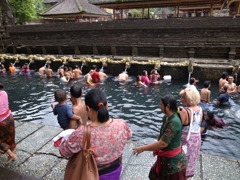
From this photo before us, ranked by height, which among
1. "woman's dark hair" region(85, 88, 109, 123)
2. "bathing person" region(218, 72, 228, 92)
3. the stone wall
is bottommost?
"bathing person" region(218, 72, 228, 92)

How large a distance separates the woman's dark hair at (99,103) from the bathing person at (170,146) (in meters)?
0.81

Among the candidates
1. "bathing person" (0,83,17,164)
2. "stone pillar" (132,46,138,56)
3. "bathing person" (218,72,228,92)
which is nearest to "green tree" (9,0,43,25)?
"stone pillar" (132,46,138,56)

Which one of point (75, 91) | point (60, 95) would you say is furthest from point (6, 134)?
point (75, 91)

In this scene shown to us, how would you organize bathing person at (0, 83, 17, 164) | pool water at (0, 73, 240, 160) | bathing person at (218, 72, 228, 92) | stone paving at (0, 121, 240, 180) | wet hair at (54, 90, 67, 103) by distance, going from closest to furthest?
1. stone paving at (0, 121, 240, 180)
2. wet hair at (54, 90, 67, 103)
3. bathing person at (0, 83, 17, 164)
4. pool water at (0, 73, 240, 160)
5. bathing person at (218, 72, 228, 92)

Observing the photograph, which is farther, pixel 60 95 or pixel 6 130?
pixel 6 130

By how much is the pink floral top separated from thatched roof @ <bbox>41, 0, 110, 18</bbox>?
69.3 ft

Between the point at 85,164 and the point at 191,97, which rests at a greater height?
the point at 191,97

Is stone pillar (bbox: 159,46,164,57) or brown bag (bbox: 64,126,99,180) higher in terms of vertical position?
stone pillar (bbox: 159,46,164,57)

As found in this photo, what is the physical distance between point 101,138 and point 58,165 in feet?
7.12

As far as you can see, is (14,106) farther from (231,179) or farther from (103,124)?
(231,179)

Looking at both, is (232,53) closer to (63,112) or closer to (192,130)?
(192,130)

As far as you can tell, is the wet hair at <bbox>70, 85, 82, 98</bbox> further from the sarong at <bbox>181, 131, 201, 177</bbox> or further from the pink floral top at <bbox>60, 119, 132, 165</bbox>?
Result: the sarong at <bbox>181, 131, 201, 177</bbox>

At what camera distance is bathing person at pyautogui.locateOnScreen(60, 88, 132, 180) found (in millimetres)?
1952

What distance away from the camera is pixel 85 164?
6.43 feet
